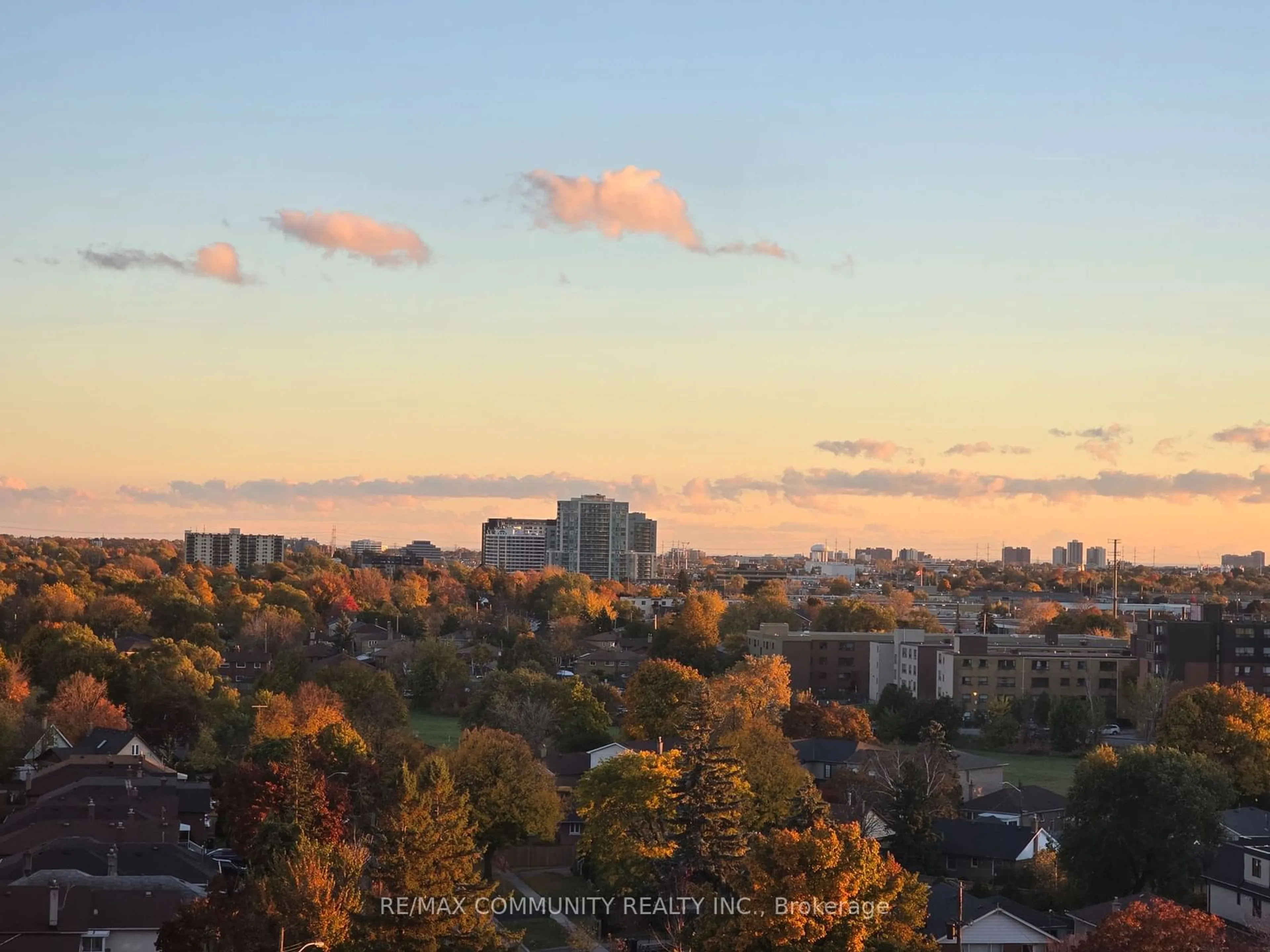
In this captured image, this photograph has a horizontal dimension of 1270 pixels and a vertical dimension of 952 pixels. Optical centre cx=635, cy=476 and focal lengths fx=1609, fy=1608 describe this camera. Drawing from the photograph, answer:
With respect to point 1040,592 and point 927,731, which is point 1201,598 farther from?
point 927,731

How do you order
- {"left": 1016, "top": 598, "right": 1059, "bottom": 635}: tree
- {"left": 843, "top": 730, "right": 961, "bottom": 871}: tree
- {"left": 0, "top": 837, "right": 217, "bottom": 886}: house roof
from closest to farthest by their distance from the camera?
1. {"left": 0, "top": 837, "right": 217, "bottom": 886}: house roof
2. {"left": 843, "top": 730, "right": 961, "bottom": 871}: tree
3. {"left": 1016, "top": 598, "right": 1059, "bottom": 635}: tree

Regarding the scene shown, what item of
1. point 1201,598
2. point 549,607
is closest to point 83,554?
point 549,607

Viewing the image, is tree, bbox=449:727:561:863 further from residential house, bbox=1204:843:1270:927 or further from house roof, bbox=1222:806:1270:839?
house roof, bbox=1222:806:1270:839

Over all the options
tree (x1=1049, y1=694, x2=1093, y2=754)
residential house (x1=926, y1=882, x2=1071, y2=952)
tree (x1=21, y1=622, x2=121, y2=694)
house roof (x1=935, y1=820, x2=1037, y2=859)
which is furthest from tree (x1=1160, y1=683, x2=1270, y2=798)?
tree (x1=21, y1=622, x2=121, y2=694)

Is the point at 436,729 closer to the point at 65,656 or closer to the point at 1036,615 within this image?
the point at 65,656

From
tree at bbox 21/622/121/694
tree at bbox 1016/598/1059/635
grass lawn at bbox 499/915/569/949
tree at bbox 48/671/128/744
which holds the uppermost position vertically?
tree at bbox 1016/598/1059/635

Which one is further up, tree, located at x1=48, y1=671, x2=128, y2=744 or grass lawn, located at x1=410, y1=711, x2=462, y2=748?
tree, located at x1=48, y1=671, x2=128, y2=744

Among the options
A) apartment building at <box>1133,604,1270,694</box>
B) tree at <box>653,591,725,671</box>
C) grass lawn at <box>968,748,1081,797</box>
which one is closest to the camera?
grass lawn at <box>968,748,1081,797</box>
